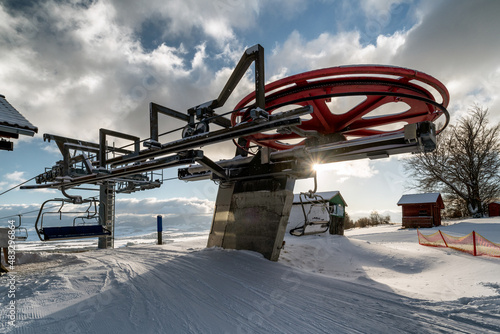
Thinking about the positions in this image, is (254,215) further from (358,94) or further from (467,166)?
(467,166)

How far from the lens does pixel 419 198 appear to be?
24.6 metres

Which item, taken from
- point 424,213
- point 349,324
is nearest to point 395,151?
point 349,324

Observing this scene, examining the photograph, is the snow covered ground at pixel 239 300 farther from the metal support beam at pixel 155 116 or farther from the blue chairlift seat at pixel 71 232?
the blue chairlift seat at pixel 71 232

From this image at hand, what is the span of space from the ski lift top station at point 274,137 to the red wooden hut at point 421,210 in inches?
813

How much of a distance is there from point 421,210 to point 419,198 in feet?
4.82

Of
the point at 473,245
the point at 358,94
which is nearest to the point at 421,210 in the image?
the point at 473,245

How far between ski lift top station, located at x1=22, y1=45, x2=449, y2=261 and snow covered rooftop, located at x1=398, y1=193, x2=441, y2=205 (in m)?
21.0

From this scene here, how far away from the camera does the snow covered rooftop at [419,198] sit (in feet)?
77.6

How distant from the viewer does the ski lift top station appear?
4406 millimetres

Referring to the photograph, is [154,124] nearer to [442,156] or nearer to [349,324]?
[349,324]

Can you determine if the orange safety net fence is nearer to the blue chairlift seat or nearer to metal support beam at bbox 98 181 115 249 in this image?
the blue chairlift seat

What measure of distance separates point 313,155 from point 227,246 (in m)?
3.75

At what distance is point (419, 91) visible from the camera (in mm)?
4777

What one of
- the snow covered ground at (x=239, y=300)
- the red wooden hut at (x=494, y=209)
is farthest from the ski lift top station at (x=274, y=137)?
the red wooden hut at (x=494, y=209)
